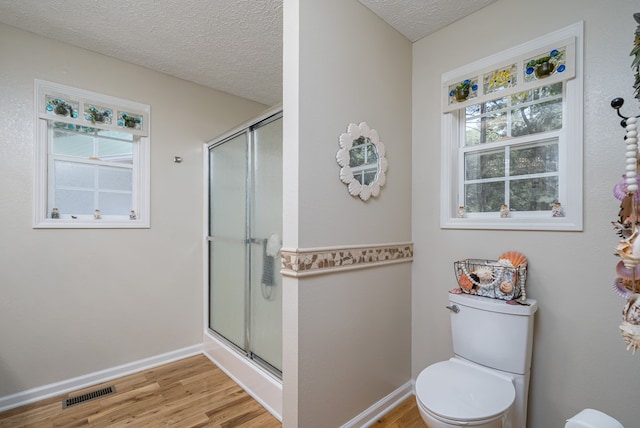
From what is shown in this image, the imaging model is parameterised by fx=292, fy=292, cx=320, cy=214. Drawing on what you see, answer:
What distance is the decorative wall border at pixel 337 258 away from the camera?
143 cm

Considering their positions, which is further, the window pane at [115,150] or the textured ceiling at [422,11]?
the window pane at [115,150]

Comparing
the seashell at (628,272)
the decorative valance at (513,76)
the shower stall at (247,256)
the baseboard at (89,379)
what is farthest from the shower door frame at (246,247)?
the seashell at (628,272)

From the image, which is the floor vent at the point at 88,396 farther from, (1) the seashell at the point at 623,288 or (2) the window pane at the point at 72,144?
(1) the seashell at the point at 623,288

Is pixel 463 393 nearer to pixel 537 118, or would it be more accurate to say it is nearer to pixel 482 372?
pixel 482 372

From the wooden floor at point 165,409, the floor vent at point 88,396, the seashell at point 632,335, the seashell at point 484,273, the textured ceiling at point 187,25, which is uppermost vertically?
the textured ceiling at point 187,25

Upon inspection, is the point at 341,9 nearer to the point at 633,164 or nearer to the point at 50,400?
the point at 633,164

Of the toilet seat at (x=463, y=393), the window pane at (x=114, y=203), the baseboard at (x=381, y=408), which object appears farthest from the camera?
the window pane at (x=114, y=203)

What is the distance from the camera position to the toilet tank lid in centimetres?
142

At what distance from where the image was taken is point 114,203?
2389 millimetres

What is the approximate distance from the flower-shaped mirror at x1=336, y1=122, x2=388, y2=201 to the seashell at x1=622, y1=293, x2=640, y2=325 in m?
1.16

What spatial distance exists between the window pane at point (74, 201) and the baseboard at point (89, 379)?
4.06 feet

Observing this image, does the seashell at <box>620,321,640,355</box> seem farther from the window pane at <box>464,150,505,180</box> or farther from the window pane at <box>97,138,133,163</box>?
the window pane at <box>97,138,133,163</box>

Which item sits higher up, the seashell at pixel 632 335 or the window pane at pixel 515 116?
the window pane at pixel 515 116

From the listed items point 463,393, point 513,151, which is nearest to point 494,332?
point 463,393
